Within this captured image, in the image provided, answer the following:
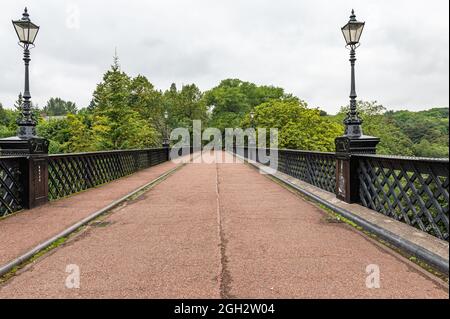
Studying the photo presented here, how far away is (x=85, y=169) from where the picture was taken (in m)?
11.5

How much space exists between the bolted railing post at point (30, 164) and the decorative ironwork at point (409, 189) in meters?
7.14

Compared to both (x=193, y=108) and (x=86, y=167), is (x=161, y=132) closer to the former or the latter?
(x=193, y=108)

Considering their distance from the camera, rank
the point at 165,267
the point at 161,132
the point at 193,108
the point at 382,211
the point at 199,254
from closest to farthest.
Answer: the point at 165,267 → the point at 199,254 → the point at 382,211 → the point at 161,132 → the point at 193,108

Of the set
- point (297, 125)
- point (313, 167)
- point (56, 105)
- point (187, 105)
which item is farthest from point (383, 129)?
point (56, 105)

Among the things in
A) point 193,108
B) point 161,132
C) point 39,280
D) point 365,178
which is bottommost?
point 39,280

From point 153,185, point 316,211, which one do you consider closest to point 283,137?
point 153,185

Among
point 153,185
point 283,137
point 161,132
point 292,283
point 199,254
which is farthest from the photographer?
point 161,132

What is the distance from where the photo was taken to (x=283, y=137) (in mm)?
37719

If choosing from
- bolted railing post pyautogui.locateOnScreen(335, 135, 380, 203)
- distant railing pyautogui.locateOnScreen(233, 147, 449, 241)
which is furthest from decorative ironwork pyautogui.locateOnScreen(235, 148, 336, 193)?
bolted railing post pyautogui.locateOnScreen(335, 135, 380, 203)

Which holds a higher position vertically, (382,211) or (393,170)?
(393,170)

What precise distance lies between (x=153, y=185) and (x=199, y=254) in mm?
8509

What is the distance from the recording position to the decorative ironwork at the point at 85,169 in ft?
31.1

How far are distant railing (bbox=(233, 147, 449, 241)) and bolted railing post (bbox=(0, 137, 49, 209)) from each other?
23.0ft

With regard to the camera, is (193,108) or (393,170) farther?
(193,108)
